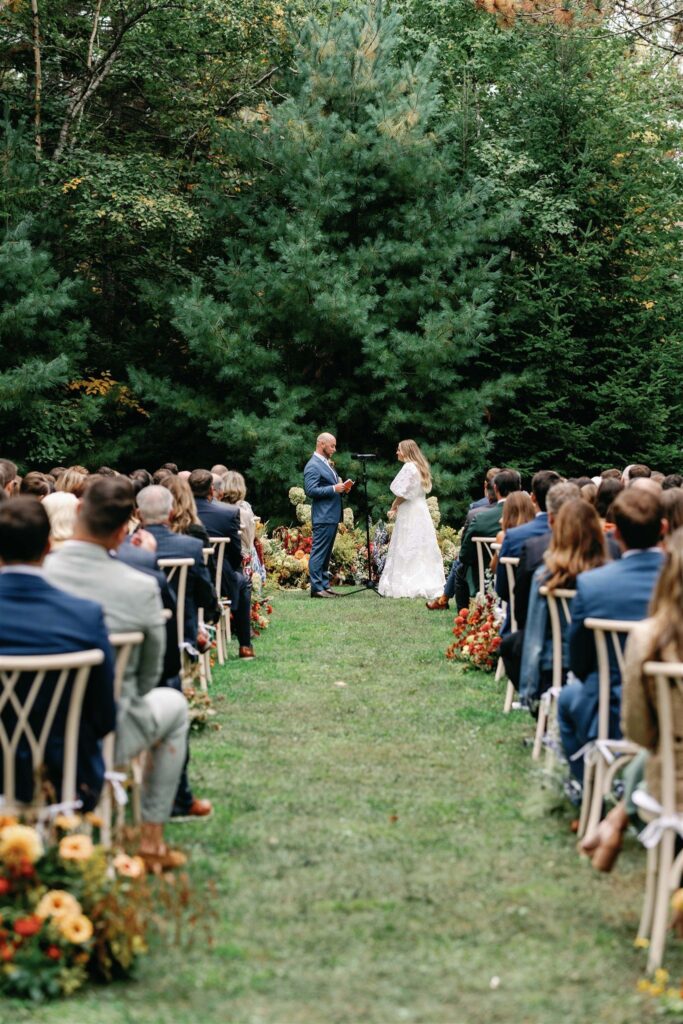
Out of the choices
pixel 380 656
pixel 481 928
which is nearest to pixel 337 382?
pixel 380 656

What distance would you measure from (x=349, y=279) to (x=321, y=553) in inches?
253

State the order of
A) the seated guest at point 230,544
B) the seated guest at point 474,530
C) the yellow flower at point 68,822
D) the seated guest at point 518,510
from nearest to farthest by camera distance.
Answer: the yellow flower at point 68,822, the seated guest at point 518,510, the seated guest at point 474,530, the seated guest at point 230,544

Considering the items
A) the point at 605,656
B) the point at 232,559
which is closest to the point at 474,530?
the point at 232,559

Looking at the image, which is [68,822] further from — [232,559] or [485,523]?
[485,523]

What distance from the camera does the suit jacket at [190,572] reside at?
715 centimetres

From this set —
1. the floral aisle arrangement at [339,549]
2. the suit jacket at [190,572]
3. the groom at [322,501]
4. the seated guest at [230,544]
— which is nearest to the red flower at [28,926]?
the suit jacket at [190,572]

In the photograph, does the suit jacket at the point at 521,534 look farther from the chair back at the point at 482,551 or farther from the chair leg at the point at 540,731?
the chair back at the point at 482,551

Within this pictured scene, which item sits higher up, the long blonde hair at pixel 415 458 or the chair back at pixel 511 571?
the long blonde hair at pixel 415 458

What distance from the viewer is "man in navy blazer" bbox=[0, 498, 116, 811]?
3.80 m

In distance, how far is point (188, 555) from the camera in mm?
7223

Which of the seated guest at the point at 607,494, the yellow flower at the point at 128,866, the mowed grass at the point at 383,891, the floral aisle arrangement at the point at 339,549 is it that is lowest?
the floral aisle arrangement at the point at 339,549

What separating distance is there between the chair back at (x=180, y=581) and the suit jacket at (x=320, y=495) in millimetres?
7707

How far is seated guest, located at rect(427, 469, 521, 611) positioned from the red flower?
18.4ft

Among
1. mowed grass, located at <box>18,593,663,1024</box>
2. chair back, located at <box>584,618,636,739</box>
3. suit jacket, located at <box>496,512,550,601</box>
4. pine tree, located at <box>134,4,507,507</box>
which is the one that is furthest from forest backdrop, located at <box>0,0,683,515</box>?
chair back, located at <box>584,618,636,739</box>
